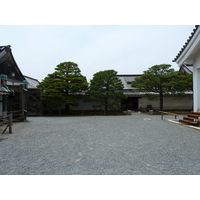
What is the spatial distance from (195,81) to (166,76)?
21.8 feet

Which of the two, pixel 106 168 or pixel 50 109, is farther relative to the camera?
pixel 50 109

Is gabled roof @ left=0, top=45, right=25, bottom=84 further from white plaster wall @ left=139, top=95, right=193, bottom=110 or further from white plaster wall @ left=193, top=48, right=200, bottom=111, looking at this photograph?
white plaster wall @ left=139, top=95, right=193, bottom=110

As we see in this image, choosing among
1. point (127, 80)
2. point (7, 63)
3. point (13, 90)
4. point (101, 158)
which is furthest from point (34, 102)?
point (127, 80)

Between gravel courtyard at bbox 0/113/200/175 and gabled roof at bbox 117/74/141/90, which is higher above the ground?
gabled roof at bbox 117/74/141/90

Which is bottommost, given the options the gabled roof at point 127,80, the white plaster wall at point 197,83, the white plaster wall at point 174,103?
the white plaster wall at point 174,103

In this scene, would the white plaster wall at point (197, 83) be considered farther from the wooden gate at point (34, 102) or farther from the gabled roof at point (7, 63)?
the gabled roof at point (7, 63)

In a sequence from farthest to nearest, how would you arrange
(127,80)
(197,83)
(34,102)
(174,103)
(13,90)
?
(127,80) → (174,103) → (34,102) → (13,90) → (197,83)

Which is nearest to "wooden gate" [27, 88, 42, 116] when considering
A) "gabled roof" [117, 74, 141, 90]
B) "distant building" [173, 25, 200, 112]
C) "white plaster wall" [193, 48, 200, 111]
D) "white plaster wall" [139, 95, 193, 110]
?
"gabled roof" [117, 74, 141, 90]

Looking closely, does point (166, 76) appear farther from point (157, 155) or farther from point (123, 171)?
point (123, 171)

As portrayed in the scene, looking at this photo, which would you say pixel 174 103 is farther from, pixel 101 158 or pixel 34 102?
pixel 101 158

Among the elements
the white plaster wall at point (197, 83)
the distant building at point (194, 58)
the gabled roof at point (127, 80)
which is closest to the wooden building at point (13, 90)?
the distant building at point (194, 58)

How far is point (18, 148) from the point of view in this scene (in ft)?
12.6

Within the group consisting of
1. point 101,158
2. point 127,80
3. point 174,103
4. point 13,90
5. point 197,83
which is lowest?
point 101,158

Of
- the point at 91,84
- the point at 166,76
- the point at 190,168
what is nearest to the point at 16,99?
the point at 91,84
